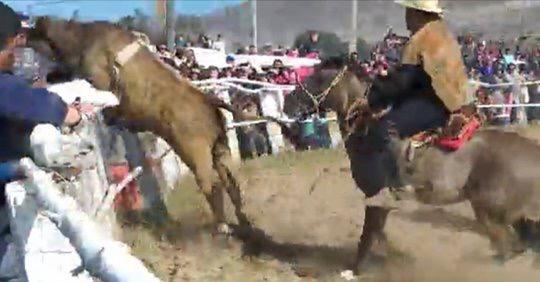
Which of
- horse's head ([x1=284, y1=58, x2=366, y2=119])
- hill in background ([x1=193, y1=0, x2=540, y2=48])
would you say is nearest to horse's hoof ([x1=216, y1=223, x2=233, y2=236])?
horse's head ([x1=284, y1=58, x2=366, y2=119])

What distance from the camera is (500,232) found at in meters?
8.31

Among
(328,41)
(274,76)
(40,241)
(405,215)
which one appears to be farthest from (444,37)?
(328,41)

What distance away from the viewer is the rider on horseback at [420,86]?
310 inches

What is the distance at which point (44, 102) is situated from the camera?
12.2ft

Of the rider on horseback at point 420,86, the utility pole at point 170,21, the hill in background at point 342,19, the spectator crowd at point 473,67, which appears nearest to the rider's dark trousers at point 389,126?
the rider on horseback at point 420,86

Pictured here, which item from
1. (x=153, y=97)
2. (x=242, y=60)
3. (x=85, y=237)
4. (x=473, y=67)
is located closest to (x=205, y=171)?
(x=153, y=97)

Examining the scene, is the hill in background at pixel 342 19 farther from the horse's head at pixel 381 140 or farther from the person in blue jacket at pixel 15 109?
the person in blue jacket at pixel 15 109

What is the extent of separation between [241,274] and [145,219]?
208cm

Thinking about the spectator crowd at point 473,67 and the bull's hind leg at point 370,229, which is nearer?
the bull's hind leg at point 370,229

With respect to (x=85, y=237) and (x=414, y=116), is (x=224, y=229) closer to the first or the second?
(x=414, y=116)

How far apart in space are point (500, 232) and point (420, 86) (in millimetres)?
1394

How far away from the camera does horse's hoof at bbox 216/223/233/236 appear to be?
32.0ft

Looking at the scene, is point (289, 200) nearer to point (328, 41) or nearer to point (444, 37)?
point (444, 37)

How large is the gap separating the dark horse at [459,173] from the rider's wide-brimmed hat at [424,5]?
1.62ft
